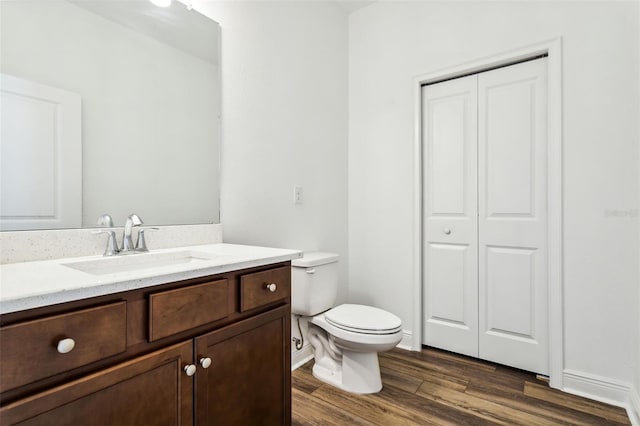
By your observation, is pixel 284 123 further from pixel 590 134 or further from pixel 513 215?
pixel 590 134

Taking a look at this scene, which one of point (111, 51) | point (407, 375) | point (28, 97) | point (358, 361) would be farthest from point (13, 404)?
point (407, 375)

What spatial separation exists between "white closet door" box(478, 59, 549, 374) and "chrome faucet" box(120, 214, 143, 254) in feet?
6.49

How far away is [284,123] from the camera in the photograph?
6.74 feet

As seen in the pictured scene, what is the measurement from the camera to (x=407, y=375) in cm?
197

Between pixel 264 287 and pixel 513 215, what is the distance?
166 centimetres

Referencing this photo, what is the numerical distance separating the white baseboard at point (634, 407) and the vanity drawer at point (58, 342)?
2.15 meters

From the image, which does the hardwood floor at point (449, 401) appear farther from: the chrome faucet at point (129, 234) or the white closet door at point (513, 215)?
the chrome faucet at point (129, 234)

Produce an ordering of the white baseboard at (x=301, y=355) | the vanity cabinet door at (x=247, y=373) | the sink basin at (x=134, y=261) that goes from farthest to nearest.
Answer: the white baseboard at (x=301, y=355) < the sink basin at (x=134, y=261) < the vanity cabinet door at (x=247, y=373)

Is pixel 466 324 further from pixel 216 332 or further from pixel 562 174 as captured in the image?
pixel 216 332

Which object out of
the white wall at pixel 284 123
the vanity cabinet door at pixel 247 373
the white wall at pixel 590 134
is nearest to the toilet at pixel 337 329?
the white wall at pixel 284 123

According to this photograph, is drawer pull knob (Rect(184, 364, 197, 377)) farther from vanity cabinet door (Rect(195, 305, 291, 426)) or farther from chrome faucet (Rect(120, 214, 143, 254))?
chrome faucet (Rect(120, 214, 143, 254))

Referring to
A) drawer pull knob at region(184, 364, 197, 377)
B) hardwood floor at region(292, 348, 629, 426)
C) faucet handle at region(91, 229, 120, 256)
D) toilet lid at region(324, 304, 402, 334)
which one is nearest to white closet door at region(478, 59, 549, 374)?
hardwood floor at region(292, 348, 629, 426)

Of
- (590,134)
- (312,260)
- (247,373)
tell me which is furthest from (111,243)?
(590,134)

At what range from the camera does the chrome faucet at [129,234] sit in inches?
49.2
